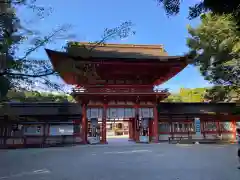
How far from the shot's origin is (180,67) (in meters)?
23.2

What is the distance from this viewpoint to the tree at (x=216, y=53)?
1959 centimetres

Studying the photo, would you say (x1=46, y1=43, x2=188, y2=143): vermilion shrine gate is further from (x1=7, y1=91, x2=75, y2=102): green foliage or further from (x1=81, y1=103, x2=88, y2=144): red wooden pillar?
(x1=7, y1=91, x2=75, y2=102): green foliage

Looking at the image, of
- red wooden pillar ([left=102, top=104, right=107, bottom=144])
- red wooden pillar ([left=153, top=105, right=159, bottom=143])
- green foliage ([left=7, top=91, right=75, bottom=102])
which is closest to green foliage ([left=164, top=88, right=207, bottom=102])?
red wooden pillar ([left=153, top=105, right=159, bottom=143])

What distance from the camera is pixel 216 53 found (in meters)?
22.5

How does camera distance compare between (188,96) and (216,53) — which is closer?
(216,53)

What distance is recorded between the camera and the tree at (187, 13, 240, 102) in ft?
64.3

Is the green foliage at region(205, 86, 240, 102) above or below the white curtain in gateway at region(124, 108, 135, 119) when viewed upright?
above

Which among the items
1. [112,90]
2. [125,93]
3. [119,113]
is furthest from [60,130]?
[125,93]

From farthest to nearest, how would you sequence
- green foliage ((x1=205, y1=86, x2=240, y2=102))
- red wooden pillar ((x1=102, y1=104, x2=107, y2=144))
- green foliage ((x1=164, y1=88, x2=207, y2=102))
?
green foliage ((x1=164, y1=88, x2=207, y2=102)) → green foliage ((x1=205, y1=86, x2=240, y2=102)) → red wooden pillar ((x1=102, y1=104, x2=107, y2=144))

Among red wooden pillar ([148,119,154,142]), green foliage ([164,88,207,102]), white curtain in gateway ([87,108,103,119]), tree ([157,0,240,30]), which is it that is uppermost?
green foliage ([164,88,207,102])

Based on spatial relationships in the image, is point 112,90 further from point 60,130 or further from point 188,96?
point 188,96

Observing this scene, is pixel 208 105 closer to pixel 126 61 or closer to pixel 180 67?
pixel 180 67

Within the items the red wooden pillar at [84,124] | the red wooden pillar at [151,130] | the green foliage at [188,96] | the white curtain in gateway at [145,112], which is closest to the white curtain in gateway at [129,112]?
the white curtain in gateway at [145,112]

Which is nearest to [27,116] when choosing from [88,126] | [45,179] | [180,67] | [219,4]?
[88,126]
